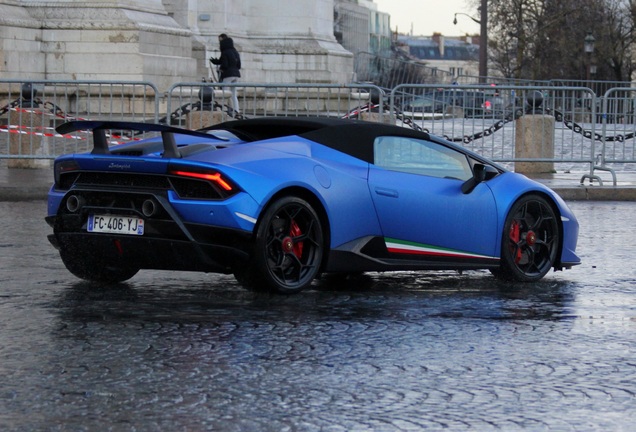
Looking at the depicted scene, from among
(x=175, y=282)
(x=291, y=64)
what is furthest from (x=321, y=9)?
(x=175, y=282)

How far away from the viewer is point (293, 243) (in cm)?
867

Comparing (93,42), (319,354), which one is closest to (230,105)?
(93,42)

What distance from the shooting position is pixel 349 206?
29.3ft

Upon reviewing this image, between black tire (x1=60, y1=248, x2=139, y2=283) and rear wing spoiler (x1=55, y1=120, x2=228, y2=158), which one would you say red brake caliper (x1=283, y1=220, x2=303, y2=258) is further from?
black tire (x1=60, y1=248, x2=139, y2=283)

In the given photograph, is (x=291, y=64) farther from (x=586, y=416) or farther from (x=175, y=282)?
(x=586, y=416)

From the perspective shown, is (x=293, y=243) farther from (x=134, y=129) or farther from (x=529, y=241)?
(x=529, y=241)

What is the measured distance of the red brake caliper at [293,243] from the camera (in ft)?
28.3

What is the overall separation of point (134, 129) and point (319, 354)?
226 cm

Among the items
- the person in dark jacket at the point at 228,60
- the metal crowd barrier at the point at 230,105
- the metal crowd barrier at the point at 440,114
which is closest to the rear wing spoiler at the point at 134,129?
the metal crowd barrier at the point at 230,105

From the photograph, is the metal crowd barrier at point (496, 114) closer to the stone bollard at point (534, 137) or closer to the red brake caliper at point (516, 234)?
the stone bollard at point (534, 137)

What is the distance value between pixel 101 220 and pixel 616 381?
3.38 m

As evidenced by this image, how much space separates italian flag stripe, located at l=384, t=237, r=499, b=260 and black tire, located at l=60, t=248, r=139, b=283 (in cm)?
154

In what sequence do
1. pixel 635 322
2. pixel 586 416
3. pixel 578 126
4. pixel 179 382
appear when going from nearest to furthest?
pixel 586 416, pixel 179 382, pixel 635 322, pixel 578 126

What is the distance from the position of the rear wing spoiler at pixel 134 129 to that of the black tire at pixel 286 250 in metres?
0.64
